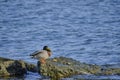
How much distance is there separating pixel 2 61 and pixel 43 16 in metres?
21.1

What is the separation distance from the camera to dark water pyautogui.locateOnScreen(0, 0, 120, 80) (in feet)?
89.3

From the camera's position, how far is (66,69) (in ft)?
68.6

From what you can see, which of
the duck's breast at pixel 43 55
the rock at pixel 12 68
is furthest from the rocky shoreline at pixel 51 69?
the duck's breast at pixel 43 55

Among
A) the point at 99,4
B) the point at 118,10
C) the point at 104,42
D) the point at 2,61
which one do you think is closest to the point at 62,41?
the point at 104,42

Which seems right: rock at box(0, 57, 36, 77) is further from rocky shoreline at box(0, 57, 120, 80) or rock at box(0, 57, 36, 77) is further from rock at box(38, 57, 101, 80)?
rock at box(38, 57, 101, 80)

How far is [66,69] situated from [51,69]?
0.66m

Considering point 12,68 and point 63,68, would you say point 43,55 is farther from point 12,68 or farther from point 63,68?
point 12,68

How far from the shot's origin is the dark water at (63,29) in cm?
2722

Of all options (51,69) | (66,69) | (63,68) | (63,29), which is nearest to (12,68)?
(51,69)

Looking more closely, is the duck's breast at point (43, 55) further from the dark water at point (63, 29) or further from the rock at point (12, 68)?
the dark water at point (63, 29)

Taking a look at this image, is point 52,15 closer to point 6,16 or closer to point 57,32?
point 6,16

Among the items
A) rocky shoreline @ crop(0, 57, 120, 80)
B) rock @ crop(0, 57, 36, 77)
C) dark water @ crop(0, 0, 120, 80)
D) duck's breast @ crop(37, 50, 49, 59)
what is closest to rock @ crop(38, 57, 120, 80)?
rocky shoreline @ crop(0, 57, 120, 80)

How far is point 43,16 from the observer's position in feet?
138

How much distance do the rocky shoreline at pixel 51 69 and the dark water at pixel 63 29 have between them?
2775mm
